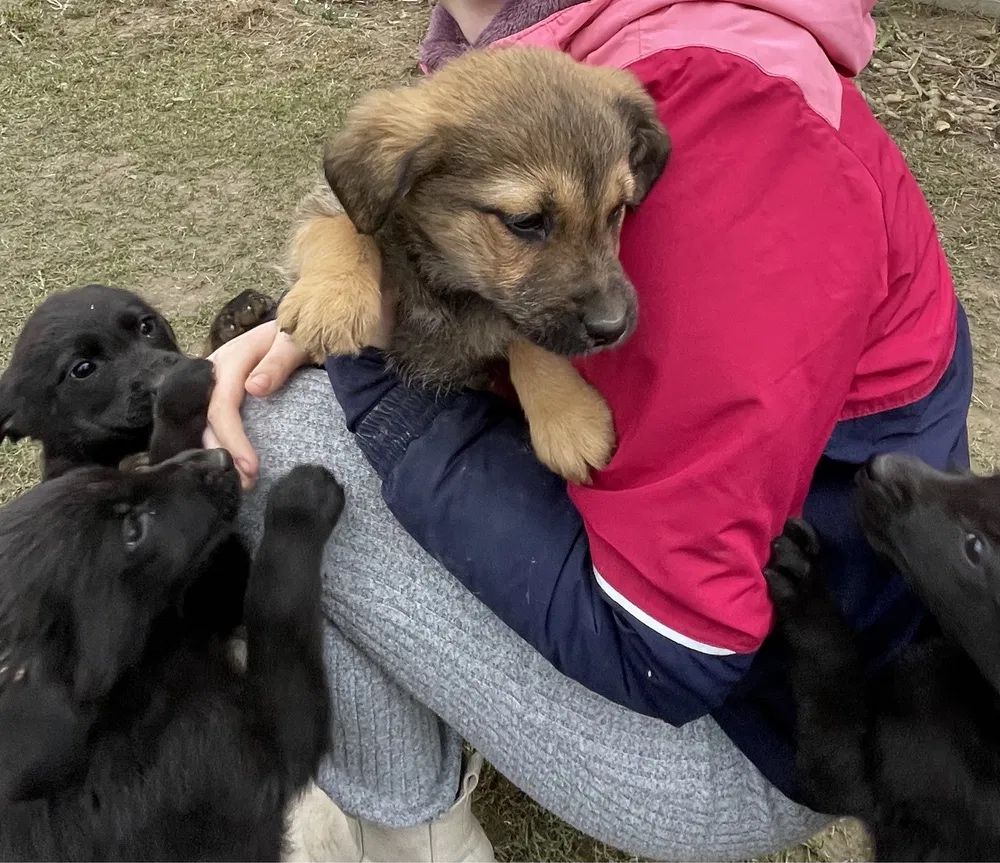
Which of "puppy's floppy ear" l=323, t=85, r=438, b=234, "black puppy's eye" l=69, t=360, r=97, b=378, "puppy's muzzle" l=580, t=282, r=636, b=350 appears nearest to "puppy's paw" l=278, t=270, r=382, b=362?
"puppy's floppy ear" l=323, t=85, r=438, b=234

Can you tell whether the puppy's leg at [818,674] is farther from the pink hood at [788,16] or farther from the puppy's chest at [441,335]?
the pink hood at [788,16]

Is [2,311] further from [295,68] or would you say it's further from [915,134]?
[915,134]

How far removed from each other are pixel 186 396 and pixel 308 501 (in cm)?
56

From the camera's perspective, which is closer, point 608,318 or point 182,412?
point 608,318

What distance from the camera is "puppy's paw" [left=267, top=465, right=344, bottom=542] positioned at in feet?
6.13

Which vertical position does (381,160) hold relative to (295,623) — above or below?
above

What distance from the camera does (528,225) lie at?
1.67 meters

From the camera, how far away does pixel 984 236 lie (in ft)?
14.0

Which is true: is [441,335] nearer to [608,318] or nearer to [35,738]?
[608,318]

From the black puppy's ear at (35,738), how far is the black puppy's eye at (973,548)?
1.74 metres

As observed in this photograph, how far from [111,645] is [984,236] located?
4219mm

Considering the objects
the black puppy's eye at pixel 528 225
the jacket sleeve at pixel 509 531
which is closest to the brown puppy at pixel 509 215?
the black puppy's eye at pixel 528 225

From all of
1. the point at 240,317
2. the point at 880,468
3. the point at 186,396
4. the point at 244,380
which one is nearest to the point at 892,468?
the point at 880,468

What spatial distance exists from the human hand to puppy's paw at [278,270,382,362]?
24 cm
